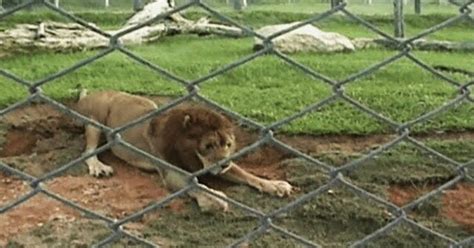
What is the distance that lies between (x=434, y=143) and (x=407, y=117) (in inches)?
26.6

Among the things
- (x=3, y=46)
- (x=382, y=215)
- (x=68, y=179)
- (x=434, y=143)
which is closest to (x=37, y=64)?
(x=3, y=46)

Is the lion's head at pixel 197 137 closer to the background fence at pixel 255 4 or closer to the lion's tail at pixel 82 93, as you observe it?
the lion's tail at pixel 82 93

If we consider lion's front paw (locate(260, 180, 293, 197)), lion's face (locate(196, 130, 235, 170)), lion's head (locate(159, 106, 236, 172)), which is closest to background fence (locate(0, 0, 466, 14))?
lion's head (locate(159, 106, 236, 172))

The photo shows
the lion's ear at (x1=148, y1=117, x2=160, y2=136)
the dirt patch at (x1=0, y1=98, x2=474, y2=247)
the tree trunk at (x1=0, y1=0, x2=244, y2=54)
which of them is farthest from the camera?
the tree trunk at (x1=0, y1=0, x2=244, y2=54)

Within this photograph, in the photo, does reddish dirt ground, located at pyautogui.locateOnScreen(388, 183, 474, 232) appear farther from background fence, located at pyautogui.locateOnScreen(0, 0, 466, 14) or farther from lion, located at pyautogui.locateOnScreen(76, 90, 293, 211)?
background fence, located at pyautogui.locateOnScreen(0, 0, 466, 14)

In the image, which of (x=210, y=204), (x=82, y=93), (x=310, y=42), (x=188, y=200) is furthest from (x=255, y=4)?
(x=210, y=204)

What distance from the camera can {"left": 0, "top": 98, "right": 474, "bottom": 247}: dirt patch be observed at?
4.45 metres

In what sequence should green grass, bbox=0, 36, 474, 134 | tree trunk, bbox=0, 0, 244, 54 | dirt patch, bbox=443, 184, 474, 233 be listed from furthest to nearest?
1. tree trunk, bbox=0, 0, 244, 54
2. green grass, bbox=0, 36, 474, 134
3. dirt patch, bbox=443, 184, 474, 233

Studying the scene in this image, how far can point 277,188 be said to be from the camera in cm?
507

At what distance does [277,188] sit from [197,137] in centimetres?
52

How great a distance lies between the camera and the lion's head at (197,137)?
17.1 ft

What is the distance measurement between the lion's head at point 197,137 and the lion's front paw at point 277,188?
0.86 ft

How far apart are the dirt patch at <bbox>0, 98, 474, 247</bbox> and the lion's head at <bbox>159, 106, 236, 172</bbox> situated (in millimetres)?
196

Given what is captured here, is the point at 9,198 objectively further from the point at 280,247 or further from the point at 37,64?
the point at 37,64
